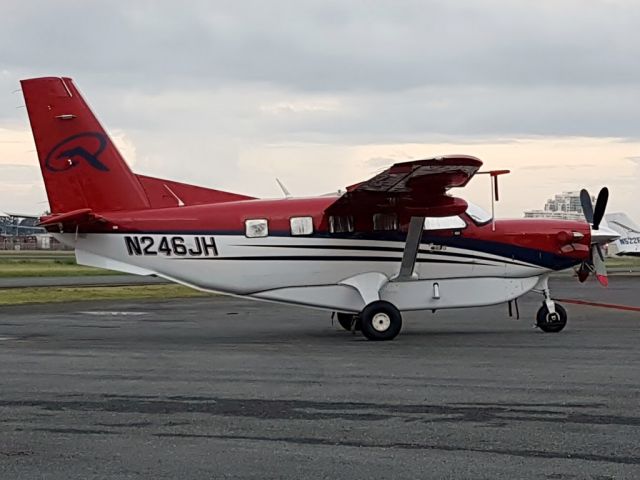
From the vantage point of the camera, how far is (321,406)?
9.08 m

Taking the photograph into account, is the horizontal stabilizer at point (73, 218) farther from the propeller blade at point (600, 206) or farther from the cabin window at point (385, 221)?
the propeller blade at point (600, 206)

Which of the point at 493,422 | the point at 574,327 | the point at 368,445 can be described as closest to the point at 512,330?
the point at 574,327

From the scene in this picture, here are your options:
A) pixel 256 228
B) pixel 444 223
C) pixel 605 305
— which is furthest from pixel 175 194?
pixel 605 305

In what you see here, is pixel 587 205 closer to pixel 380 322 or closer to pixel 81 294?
pixel 380 322

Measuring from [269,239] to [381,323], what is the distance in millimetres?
2390

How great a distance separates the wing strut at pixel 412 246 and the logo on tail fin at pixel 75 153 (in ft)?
17.2

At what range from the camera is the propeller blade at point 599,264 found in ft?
59.7

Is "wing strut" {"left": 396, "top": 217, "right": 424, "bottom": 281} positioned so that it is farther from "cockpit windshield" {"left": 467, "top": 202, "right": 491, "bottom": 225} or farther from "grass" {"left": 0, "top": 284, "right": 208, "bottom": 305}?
"grass" {"left": 0, "top": 284, "right": 208, "bottom": 305}

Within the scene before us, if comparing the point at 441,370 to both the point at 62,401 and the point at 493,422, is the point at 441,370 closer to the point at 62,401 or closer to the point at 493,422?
the point at 493,422

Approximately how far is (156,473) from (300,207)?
10773 mm

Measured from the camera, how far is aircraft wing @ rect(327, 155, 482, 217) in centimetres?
1440

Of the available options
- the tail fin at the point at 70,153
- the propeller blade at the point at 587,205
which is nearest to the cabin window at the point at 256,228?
the tail fin at the point at 70,153

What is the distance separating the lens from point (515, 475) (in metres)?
6.34

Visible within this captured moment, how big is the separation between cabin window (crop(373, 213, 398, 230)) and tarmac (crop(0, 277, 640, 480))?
1.91 metres
